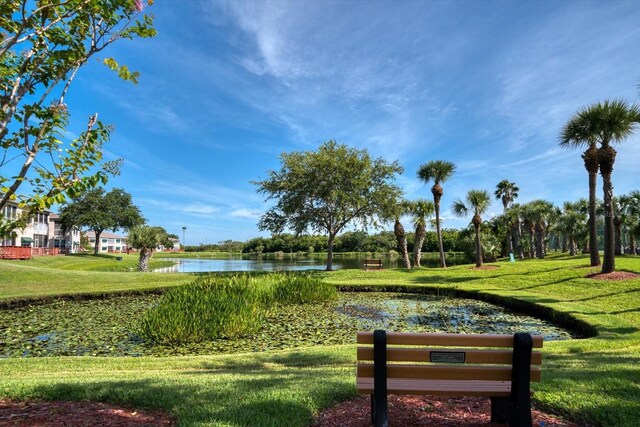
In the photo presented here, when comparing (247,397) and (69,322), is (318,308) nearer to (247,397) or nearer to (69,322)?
(69,322)

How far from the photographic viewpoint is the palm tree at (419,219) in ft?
109

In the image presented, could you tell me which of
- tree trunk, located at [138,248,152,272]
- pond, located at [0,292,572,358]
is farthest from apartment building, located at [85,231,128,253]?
pond, located at [0,292,572,358]

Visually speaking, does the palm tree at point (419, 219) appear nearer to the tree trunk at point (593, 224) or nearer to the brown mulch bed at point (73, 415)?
the tree trunk at point (593, 224)

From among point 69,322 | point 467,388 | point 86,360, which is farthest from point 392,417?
point 69,322

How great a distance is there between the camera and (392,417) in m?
3.58

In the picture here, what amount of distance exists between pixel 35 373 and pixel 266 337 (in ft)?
15.6

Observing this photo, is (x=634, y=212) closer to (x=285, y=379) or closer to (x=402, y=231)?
(x=402, y=231)

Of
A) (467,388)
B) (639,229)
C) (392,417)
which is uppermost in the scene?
(639,229)

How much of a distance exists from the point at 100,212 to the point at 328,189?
4060 centimetres

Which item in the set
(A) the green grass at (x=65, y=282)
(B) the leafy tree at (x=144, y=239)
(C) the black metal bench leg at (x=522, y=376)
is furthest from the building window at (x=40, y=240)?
(C) the black metal bench leg at (x=522, y=376)

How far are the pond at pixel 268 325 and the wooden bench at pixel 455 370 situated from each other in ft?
18.8

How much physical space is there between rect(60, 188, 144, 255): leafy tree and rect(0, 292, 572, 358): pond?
1724 inches

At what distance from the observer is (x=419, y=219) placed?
33.6 meters

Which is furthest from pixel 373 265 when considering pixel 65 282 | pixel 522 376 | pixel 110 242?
Result: pixel 110 242
